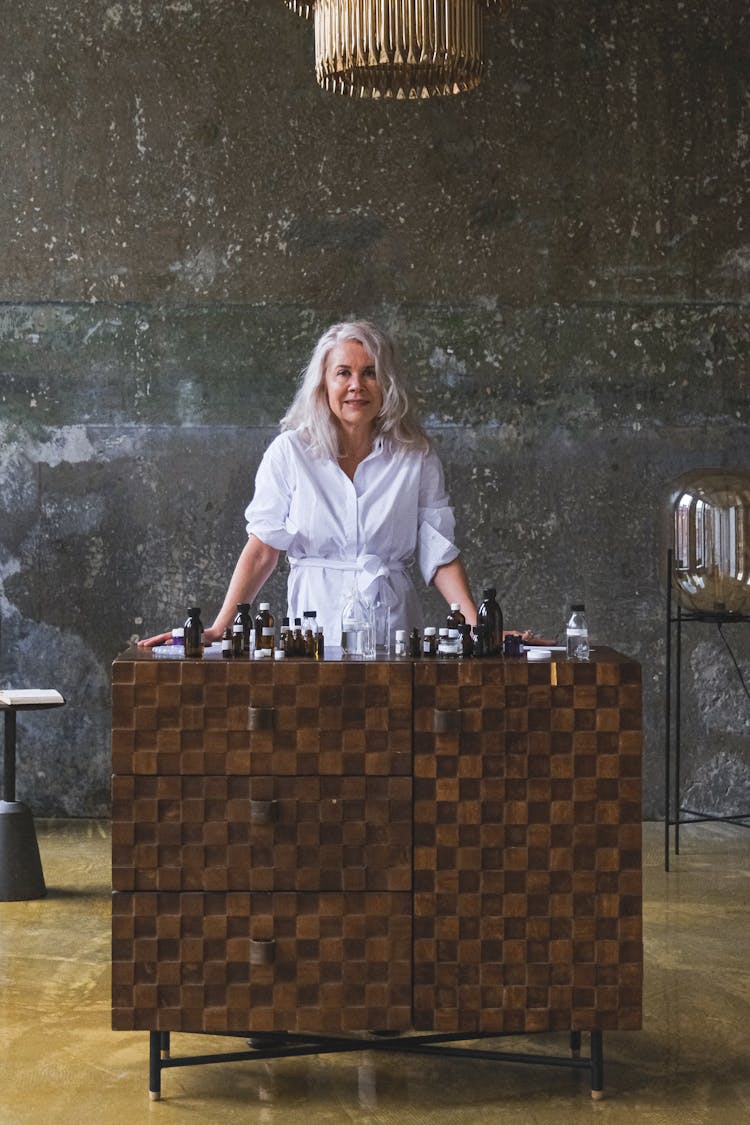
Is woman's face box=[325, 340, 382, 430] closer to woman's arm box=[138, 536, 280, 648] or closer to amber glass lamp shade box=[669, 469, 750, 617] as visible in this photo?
woman's arm box=[138, 536, 280, 648]

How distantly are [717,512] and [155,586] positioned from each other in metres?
2.68

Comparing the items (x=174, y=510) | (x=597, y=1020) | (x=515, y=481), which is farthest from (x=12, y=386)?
(x=597, y=1020)

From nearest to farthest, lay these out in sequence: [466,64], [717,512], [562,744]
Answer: [562,744] → [466,64] → [717,512]

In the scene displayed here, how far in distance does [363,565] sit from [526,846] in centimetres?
124

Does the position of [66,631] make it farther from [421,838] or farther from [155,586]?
[421,838]

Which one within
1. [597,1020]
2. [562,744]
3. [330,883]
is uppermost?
[562,744]

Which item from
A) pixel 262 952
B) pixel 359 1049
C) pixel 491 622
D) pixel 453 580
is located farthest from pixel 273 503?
pixel 359 1049

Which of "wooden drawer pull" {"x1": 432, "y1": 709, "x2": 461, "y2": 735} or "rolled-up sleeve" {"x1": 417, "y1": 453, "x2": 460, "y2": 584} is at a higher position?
"rolled-up sleeve" {"x1": 417, "y1": 453, "x2": 460, "y2": 584}

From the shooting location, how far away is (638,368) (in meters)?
6.62

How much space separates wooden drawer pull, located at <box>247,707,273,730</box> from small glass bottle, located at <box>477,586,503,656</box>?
589mm

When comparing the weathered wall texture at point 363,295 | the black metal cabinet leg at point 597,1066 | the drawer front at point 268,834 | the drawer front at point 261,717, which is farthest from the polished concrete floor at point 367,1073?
the weathered wall texture at point 363,295

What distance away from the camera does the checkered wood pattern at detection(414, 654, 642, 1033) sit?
10.9ft

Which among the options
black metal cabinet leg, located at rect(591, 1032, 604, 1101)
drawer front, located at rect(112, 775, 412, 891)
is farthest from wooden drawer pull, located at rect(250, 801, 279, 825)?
black metal cabinet leg, located at rect(591, 1032, 604, 1101)

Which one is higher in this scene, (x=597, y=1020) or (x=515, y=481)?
(x=515, y=481)
